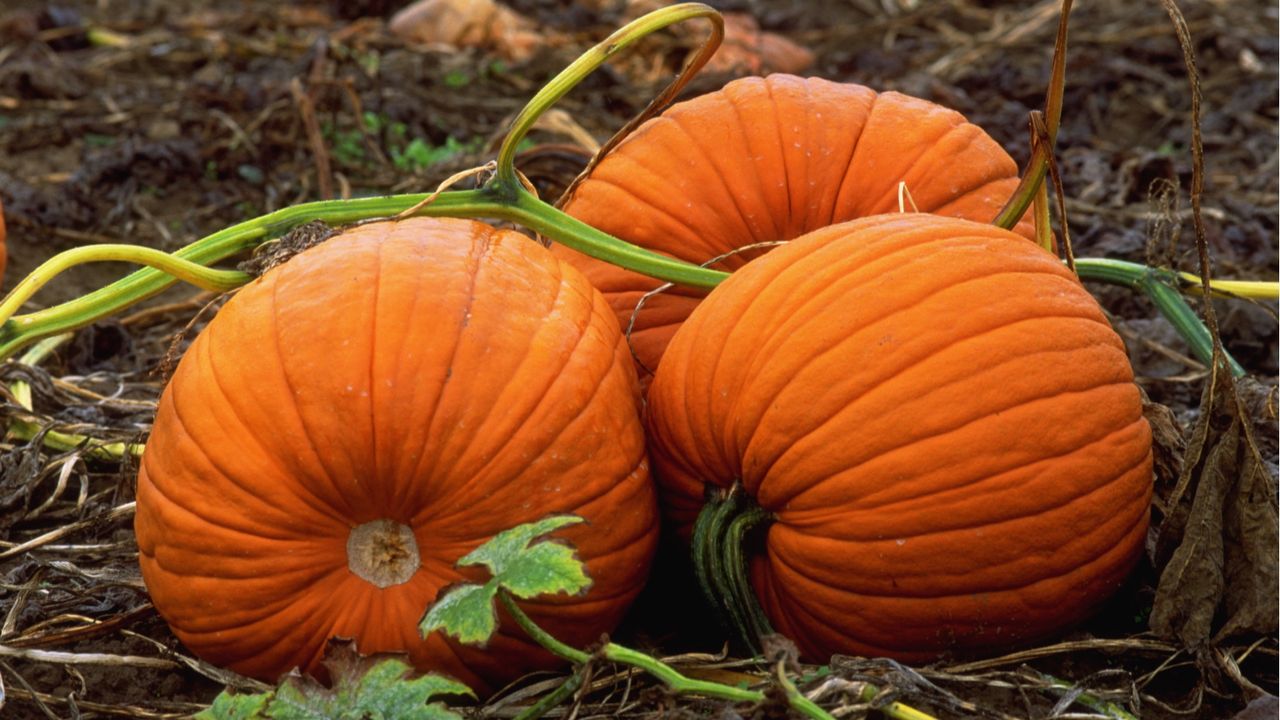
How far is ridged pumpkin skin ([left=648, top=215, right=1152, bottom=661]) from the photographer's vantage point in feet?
6.97

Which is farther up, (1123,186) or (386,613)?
(386,613)

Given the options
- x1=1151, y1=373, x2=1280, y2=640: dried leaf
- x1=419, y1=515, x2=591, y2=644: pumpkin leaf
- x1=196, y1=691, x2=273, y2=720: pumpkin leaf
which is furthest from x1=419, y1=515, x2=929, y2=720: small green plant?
x1=1151, y1=373, x2=1280, y2=640: dried leaf

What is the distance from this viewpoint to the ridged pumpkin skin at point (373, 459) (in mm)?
2098

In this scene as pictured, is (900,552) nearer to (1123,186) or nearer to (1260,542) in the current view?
(1260,542)

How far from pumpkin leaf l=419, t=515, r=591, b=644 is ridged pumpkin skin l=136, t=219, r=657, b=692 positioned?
10.0 inches

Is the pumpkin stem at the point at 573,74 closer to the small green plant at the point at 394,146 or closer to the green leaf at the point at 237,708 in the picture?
the green leaf at the point at 237,708

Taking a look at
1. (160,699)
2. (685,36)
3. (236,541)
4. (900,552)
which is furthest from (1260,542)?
(685,36)

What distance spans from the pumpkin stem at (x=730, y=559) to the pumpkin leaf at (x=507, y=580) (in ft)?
1.59

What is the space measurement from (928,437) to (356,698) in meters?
0.89

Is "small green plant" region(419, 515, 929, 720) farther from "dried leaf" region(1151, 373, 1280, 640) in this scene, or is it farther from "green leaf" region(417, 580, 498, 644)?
"dried leaf" region(1151, 373, 1280, 640)

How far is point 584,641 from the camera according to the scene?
2.29m

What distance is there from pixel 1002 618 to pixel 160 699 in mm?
1332

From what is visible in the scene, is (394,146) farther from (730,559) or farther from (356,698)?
(356,698)

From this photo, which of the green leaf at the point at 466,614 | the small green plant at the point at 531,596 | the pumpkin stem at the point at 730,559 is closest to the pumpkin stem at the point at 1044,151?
the pumpkin stem at the point at 730,559
